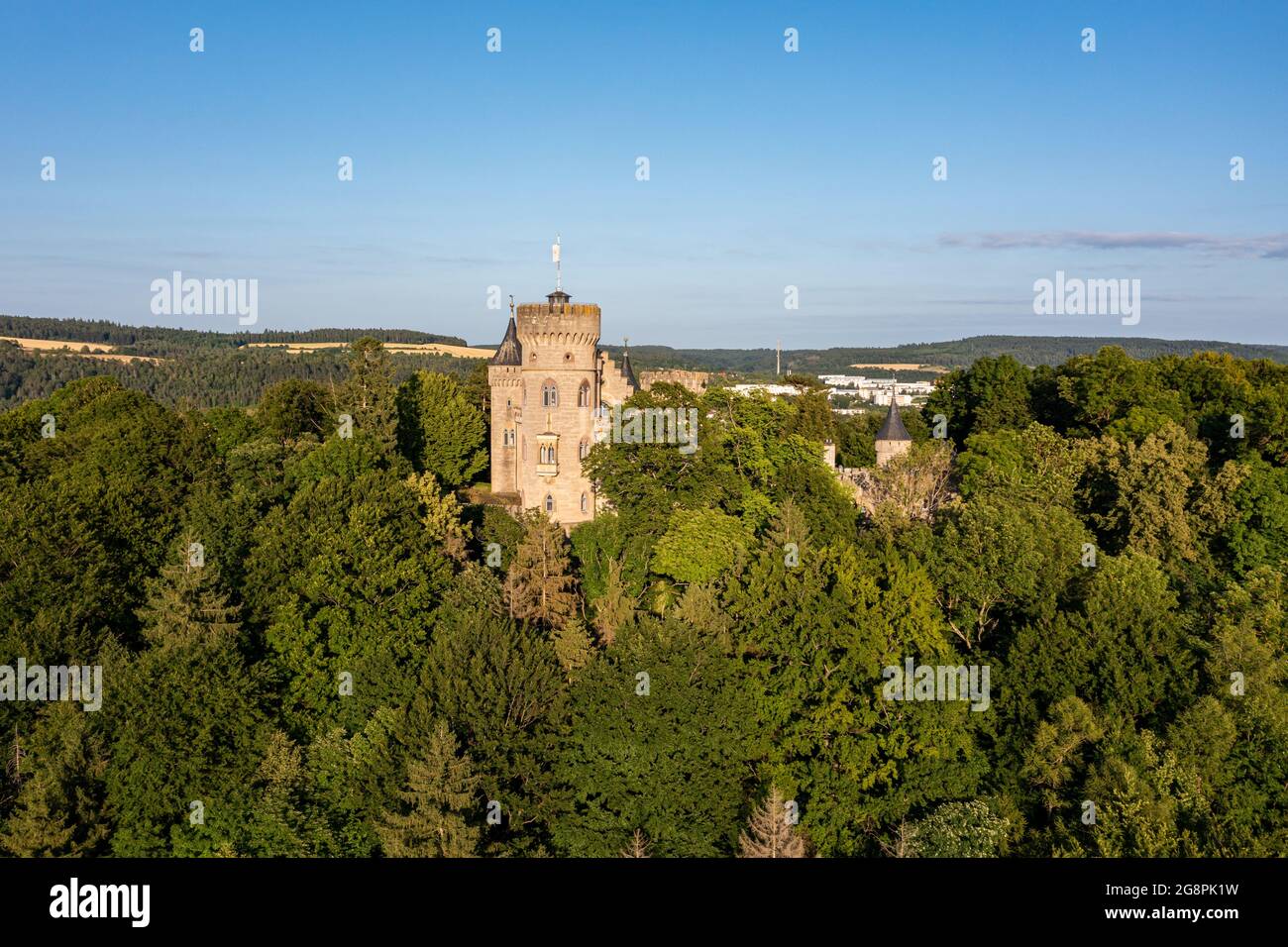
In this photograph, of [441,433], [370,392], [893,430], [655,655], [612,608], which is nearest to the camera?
[655,655]

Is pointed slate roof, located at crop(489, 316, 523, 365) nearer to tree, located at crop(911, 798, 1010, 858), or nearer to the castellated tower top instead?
the castellated tower top

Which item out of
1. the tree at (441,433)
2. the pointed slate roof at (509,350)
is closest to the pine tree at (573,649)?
the pointed slate roof at (509,350)

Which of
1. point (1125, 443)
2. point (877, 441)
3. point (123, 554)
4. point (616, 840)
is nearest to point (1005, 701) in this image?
point (616, 840)

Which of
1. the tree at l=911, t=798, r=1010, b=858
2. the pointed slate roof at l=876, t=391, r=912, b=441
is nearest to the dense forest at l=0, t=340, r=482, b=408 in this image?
the pointed slate roof at l=876, t=391, r=912, b=441

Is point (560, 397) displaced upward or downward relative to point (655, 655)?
upward

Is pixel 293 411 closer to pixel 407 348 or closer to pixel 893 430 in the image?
pixel 893 430

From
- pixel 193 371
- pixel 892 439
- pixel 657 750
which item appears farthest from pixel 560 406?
pixel 193 371
